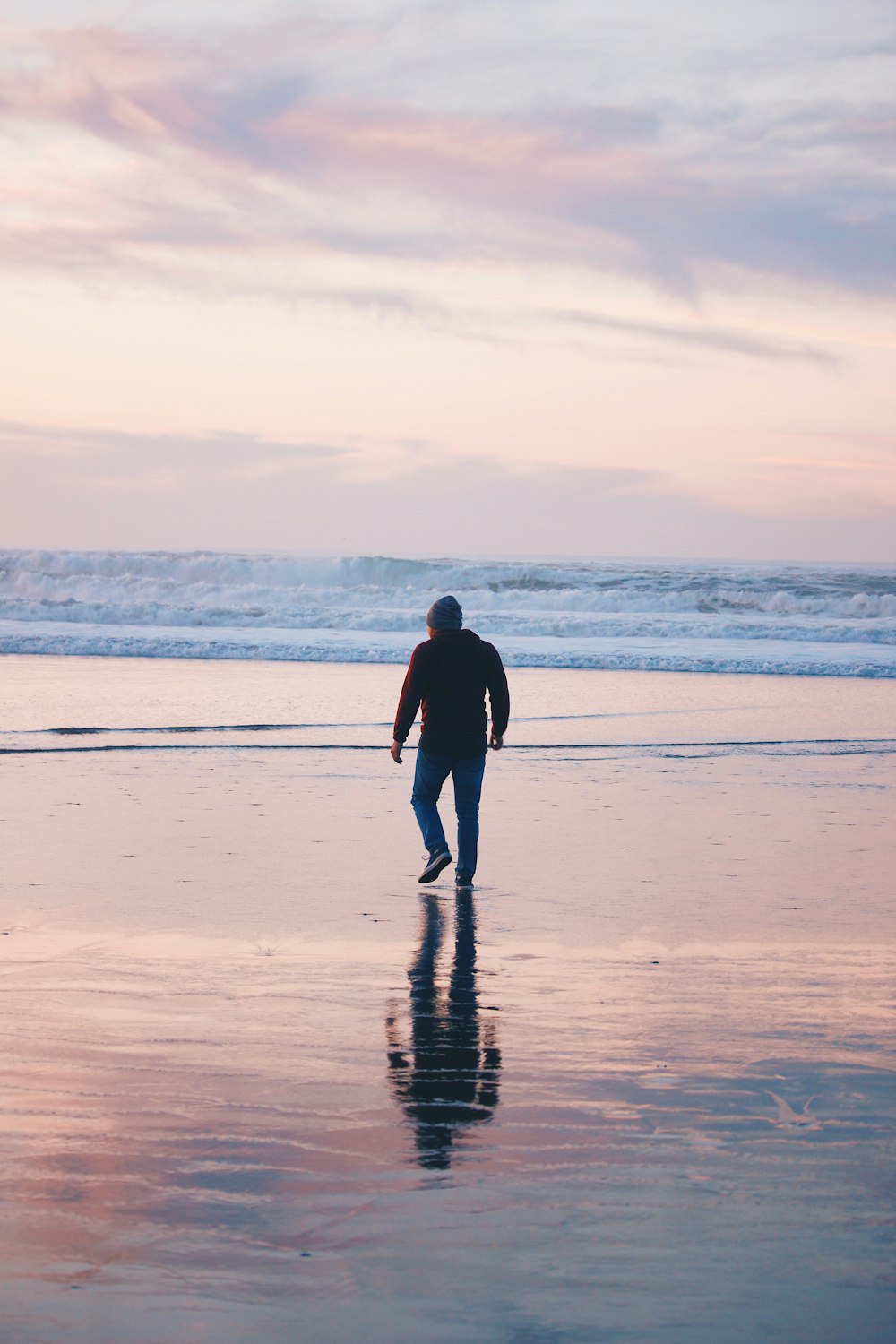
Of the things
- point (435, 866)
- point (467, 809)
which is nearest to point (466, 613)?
point (467, 809)

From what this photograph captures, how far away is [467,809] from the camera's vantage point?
800 cm

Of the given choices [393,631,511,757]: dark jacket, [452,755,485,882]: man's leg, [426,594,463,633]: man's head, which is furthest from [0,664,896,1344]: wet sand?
[426,594,463,633]: man's head

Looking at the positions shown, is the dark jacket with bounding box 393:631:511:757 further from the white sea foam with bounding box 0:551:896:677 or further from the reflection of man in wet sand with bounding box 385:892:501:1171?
the white sea foam with bounding box 0:551:896:677

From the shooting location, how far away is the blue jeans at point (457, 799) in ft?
25.9

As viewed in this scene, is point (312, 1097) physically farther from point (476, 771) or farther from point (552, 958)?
point (476, 771)

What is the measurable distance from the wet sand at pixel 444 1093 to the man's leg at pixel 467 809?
0.19 metres

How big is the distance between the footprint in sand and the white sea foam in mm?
20658

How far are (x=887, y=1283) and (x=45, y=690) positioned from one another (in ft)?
55.4

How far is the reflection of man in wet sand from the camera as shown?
13.0 ft

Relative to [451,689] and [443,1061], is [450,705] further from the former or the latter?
[443,1061]

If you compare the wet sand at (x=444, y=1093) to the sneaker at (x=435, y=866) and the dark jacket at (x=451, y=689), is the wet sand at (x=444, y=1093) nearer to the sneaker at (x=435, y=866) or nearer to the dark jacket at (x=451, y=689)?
the sneaker at (x=435, y=866)

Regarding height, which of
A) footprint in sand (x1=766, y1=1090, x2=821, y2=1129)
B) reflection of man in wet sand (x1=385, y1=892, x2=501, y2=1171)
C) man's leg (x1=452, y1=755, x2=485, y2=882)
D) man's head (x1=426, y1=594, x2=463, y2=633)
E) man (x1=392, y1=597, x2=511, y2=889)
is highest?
man's head (x1=426, y1=594, x2=463, y2=633)

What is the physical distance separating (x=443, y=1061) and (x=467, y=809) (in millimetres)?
3436

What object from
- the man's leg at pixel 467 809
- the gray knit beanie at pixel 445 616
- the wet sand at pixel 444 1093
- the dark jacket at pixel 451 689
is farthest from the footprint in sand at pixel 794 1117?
the gray knit beanie at pixel 445 616
